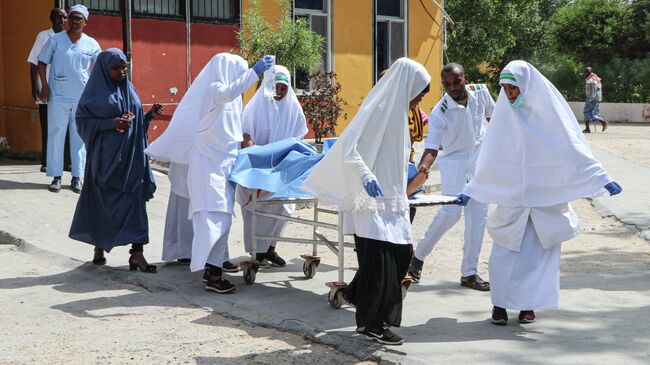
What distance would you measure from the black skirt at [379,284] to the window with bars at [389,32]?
12.2 metres

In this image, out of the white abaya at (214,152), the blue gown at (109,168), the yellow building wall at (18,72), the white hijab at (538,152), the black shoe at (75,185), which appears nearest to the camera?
the white hijab at (538,152)

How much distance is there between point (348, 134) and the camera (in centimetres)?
581

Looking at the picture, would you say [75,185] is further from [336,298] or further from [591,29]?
[591,29]

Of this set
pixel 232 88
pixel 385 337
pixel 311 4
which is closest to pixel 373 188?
pixel 385 337

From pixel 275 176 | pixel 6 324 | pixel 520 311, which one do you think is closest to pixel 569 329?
pixel 520 311

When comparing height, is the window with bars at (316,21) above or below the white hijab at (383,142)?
above

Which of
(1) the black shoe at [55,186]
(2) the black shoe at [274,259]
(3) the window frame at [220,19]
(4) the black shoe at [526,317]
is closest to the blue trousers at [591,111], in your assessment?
(3) the window frame at [220,19]

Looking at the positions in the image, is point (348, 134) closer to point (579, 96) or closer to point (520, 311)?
point (520, 311)

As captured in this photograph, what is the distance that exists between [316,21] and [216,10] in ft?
8.23

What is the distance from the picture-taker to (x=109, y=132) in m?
7.77

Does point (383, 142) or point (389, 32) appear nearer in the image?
point (383, 142)

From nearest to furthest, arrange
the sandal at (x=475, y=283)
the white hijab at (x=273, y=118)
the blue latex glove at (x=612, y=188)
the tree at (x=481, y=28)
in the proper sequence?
1. the blue latex glove at (x=612, y=188)
2. the sandal at (x=475, y=283)
3. the white hijab at (x=273, y=118)
4. the tree at (x=481, y=28)

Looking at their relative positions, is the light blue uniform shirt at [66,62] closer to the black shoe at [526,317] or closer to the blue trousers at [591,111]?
the black shoe at [526,317]

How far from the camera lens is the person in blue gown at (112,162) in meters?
7.69
